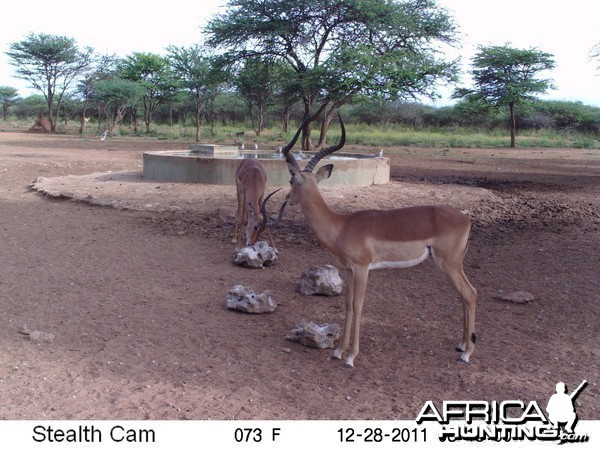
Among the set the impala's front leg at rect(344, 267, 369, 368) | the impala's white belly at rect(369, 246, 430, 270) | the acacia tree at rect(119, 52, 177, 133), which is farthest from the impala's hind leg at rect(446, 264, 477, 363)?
the acacia tree at rect(119, 52, 177, 133)

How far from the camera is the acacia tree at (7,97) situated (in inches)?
2552

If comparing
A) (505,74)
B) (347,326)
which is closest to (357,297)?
(347,326)

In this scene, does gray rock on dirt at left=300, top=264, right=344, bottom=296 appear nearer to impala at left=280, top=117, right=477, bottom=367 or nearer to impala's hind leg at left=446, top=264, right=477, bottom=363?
impala at left=280, top=117, right=477, bottom=367

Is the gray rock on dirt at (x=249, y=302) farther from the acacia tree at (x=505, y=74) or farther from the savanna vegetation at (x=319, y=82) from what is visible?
the acacia tree at (x=505, y=74)

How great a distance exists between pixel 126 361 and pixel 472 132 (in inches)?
1898

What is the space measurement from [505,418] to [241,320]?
2705 mm

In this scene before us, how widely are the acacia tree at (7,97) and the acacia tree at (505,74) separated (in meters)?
48.8

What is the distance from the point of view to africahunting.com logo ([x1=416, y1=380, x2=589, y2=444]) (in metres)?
3.62

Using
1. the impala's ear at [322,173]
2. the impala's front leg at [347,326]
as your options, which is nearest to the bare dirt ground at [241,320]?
the impala's front leg at [347,326]

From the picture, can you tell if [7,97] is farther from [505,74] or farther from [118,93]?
[505,74]

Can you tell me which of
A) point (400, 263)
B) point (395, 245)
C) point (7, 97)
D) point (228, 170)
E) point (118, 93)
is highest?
point (7, 97)

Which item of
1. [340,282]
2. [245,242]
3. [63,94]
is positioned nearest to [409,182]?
[245,242]

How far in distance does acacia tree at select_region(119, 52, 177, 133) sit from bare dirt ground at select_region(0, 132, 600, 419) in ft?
121

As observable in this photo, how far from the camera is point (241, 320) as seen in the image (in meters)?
5.83
